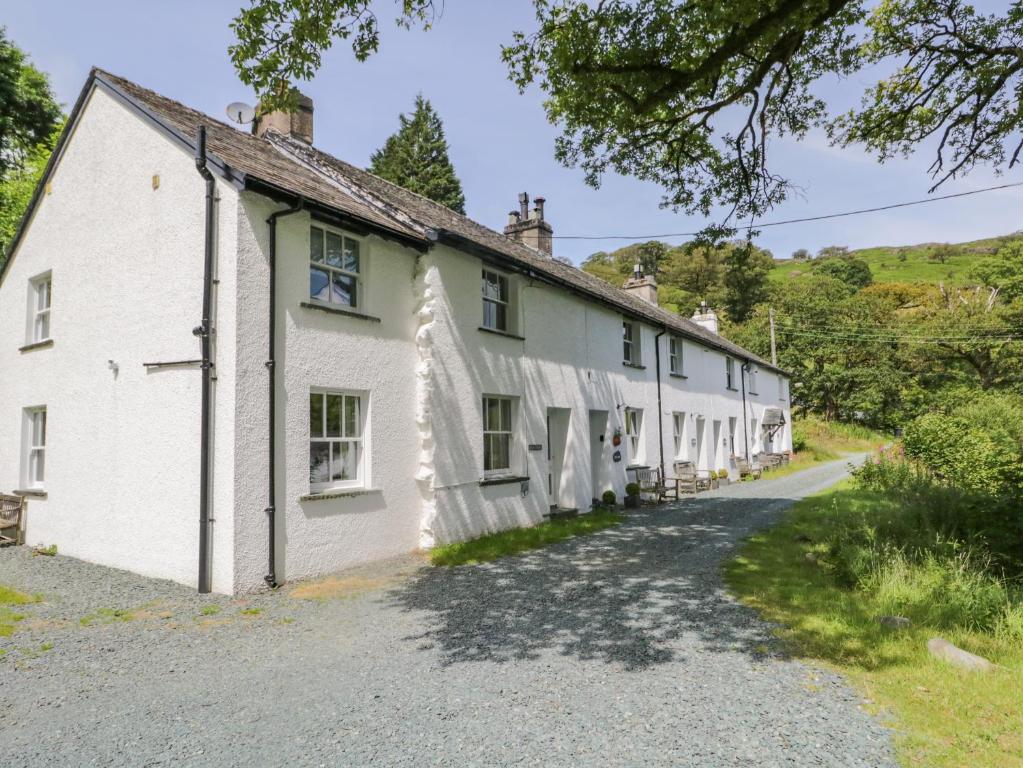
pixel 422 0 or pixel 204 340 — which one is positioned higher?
pixel 422 0

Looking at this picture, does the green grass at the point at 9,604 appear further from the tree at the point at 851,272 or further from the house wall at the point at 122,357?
the tree at the point at 851,272

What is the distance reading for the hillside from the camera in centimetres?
8882

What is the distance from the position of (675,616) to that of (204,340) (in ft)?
22.0

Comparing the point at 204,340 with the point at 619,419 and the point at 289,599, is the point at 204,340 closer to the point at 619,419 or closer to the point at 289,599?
the point at 289,599

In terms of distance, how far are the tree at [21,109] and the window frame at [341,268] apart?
61.3 feet

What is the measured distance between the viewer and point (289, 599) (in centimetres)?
765

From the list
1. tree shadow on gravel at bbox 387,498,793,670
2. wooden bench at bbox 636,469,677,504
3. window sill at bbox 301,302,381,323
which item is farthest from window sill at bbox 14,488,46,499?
wooden bench at bbox 636,469,677,504

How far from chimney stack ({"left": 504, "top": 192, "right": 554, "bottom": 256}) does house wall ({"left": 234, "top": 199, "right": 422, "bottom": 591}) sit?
10.5m

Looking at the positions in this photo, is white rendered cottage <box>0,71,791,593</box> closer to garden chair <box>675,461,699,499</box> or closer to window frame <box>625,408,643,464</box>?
window frame <box>625,408,643,464</box>

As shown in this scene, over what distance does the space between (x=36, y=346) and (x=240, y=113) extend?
570 cm

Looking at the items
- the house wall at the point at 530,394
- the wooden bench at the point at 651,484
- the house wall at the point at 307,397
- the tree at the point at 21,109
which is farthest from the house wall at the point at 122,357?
the tree at the point at 21,109

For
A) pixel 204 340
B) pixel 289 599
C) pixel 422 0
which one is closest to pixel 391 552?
pixel 289 599

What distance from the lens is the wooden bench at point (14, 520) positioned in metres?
11.3

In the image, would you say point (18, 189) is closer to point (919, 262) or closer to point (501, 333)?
point (501, 333)
